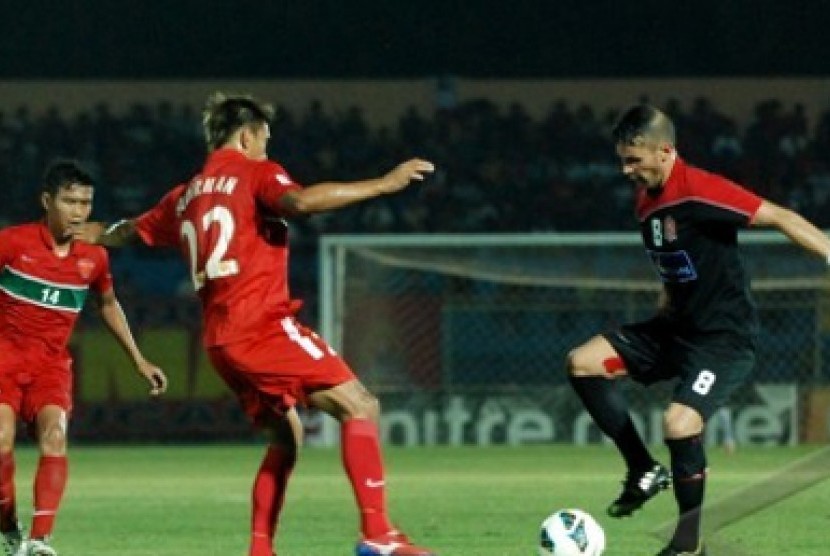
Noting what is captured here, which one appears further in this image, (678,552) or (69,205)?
(69,205)

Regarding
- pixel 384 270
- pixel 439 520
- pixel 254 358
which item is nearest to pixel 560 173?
pixel 384 270

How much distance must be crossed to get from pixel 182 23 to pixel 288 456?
54.0 feet

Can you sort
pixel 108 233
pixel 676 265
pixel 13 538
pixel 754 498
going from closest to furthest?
pixel 676 265, pixel 108 233, pixel 13 538, pixel 754 498

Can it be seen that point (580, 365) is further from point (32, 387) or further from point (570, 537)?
point (32, 387)

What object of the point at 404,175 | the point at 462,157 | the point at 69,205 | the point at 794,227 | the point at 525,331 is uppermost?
the point at 462,157

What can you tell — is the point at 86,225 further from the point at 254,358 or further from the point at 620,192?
the point at 620,192

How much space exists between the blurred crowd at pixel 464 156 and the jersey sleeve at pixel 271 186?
17.0 metres

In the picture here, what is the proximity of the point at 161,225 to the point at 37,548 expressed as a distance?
1653mm

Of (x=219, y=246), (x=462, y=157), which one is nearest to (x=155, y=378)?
(x=219, y=246)

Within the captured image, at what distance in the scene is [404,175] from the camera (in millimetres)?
9312

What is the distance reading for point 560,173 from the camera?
2719 cm

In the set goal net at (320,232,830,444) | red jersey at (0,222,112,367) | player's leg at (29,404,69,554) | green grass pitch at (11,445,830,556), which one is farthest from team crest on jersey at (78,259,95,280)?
goal net at (320,232,830,444)

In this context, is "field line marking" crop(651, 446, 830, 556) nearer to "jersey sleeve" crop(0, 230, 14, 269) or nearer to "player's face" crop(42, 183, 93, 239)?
"player's face" crop(42, 183, 93, 239)

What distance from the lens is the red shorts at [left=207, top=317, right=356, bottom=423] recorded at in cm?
970
